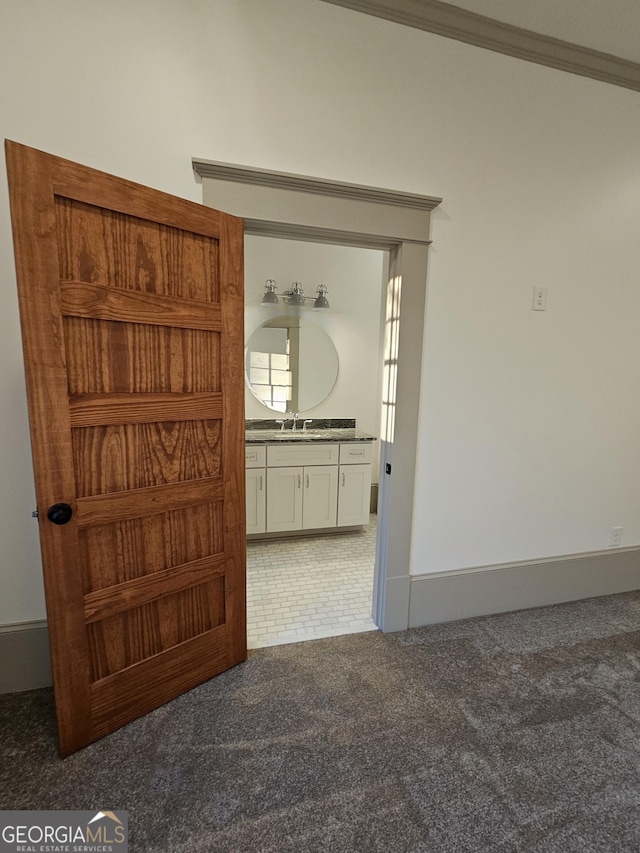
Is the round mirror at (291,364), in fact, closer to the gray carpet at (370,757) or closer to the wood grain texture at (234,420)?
the wood grain texture at (234,420)

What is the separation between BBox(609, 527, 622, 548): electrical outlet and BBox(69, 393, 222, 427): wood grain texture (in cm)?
262

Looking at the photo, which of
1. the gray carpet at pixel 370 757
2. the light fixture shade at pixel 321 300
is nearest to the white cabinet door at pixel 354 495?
the gray carpet at pixel 370 757

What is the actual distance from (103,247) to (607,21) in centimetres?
245

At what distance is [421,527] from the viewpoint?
2084 mm

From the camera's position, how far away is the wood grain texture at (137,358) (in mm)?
1273

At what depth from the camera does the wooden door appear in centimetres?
120

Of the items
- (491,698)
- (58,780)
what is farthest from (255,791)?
(491,698)

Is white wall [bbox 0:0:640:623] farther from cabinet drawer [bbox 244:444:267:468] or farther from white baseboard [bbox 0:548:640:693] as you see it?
cabinet drawer [bbox 244:444:267:468]

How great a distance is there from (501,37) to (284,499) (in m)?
3.00

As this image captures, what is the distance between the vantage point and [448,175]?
6.07 ft

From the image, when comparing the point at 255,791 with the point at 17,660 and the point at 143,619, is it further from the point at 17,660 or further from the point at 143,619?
the point at 17,660

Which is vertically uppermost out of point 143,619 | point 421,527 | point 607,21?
point 607,21

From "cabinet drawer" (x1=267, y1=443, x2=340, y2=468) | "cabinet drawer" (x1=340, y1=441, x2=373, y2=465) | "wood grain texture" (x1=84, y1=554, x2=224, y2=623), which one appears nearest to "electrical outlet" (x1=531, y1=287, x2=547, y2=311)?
"cabinet drawer" (x1=340, y1=441, x2=373, y2=465)

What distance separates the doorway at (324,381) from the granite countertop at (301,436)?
0.14 m
